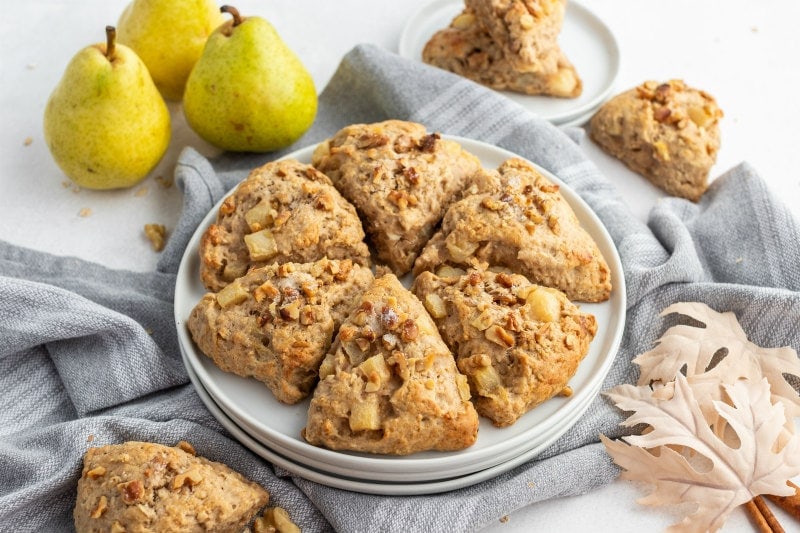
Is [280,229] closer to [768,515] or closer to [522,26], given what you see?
[522,26]

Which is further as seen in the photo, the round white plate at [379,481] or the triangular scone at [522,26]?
the triangular scone at [522,26]

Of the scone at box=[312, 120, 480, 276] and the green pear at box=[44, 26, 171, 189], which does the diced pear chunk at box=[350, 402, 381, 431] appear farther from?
the green pear at box=[44, 26, 171, 189]

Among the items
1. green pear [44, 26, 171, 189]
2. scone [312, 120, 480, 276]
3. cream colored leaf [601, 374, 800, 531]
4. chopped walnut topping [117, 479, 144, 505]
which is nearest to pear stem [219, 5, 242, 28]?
green pear [44, 26, 171, 189]

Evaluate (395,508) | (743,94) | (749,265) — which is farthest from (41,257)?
(743,94)

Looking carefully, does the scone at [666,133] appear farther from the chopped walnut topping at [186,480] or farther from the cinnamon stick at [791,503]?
the chopped walnut topping at [186,480]

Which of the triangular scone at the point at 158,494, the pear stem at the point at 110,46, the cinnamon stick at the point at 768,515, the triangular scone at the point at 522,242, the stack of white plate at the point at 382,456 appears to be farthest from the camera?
the pear stem at the point at 110,46

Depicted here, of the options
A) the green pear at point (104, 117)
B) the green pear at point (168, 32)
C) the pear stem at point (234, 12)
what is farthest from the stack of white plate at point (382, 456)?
the green pear at point (168, 32)

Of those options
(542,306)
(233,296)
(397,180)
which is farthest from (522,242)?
(233,296)
